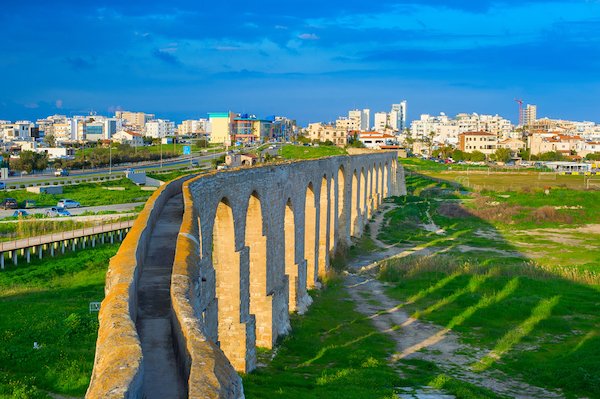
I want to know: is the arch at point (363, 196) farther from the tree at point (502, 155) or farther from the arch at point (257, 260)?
the tree at point (502, 155)

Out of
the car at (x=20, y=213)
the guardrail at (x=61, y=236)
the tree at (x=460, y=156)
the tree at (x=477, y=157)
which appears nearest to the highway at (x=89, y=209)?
the car at (x=20, y=213)

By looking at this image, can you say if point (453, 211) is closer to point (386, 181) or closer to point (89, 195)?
point (386, 181)

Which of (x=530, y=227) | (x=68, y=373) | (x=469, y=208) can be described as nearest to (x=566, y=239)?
(x=530, y=227)

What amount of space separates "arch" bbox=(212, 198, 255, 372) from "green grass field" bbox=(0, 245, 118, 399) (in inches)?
113

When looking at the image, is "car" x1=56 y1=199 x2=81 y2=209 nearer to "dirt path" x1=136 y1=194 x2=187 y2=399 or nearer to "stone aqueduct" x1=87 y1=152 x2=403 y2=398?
"stone aqueduct" x1=87 y1=152 x2=403 y2=398

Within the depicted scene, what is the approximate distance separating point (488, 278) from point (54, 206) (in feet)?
93.4

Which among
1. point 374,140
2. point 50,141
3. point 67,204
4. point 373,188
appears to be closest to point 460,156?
point 374,140

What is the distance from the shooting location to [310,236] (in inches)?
927

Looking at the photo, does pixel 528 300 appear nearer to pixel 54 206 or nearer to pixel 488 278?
pixel 488 278

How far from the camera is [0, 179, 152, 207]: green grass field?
43641 mm

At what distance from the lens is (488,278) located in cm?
2295

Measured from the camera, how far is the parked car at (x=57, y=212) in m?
35.8

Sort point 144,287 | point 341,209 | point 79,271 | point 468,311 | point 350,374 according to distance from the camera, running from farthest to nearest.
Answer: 1. point 341,209
2. point 79,271
3. point 468,311
4. point 350,374
5. point 144,287

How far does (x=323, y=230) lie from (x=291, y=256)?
546 cm
